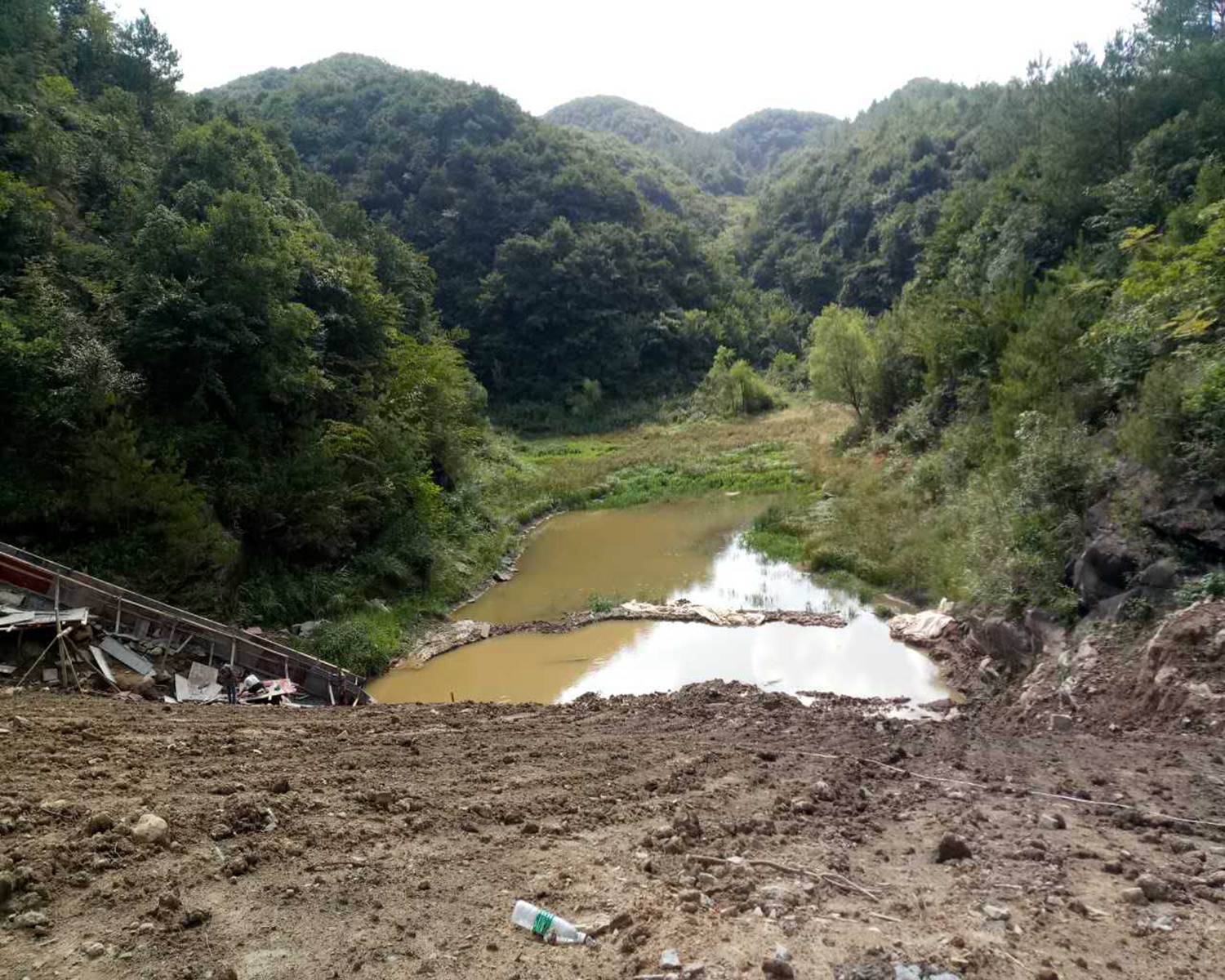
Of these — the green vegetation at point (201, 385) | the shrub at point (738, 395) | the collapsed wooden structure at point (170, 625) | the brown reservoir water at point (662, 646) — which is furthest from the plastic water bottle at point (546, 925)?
the shrub at point (738, 395)

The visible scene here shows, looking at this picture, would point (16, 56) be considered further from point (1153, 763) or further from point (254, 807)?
point (1153, 763)

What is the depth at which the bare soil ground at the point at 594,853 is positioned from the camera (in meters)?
4.03

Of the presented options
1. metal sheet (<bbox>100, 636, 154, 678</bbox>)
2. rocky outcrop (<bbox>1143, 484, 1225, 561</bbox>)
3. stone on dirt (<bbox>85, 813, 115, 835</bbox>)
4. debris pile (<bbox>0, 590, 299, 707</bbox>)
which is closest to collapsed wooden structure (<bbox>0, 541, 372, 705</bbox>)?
debris pile (<bbox>0, 590, 299, 707</bbox>)

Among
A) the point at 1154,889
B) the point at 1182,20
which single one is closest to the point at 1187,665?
the point at 1154,889

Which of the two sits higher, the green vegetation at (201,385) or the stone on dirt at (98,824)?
the green vegetation at (201,385)

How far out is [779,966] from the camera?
3730 millimetres

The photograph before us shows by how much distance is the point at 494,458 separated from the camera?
3462 cm

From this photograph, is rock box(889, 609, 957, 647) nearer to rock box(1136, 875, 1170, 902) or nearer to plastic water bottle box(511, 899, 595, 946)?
rock box(1136, 875, 1170, 902)

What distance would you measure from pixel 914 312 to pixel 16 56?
32.6 m

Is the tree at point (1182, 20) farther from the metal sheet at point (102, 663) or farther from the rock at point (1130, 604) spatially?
the metal sheet at point (102, 663)

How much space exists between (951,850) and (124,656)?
10395 millimetres

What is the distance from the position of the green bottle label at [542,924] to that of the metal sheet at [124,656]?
847 cm

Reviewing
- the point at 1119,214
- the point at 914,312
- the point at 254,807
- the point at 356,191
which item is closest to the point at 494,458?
the point at 914,312

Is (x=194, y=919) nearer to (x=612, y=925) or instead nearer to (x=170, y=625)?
(x=612, y=925)
